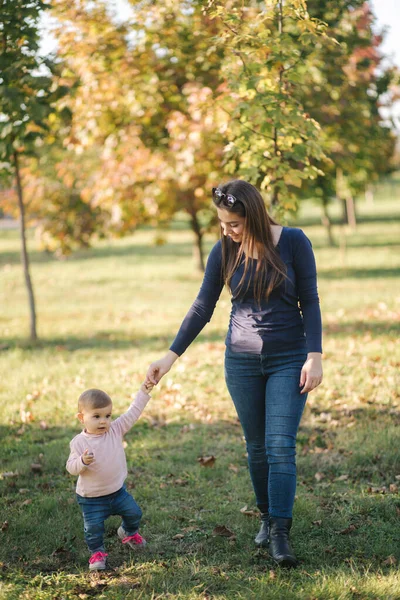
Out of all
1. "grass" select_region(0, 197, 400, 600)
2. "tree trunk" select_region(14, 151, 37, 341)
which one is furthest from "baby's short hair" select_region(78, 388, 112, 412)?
"tree trunk" select_region(14, 151, 37, 341)

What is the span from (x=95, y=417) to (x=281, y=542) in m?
1.19

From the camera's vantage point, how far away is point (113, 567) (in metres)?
3.88

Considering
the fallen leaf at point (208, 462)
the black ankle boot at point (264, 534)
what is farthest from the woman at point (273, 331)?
the fallen leaf at point (208, 462)

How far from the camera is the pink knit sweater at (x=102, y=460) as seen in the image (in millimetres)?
3803

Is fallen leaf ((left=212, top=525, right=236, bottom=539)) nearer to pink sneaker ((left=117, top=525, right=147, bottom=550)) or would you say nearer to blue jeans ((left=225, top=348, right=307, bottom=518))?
pink sneaker ((left=117, top=525, right=147, bottom=550))

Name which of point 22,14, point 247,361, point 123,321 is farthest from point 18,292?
point 247,361

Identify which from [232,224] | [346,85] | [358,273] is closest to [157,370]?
[232,224]

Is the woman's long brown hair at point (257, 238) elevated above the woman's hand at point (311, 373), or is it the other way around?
the woman's long brown hair at point (257, 238)

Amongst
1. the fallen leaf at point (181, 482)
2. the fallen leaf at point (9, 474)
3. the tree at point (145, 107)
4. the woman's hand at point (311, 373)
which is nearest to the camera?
the woman's hand at point (311, 373)

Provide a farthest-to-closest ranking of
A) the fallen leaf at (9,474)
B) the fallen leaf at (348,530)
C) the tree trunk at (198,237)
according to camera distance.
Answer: the tree trunk at (198,237)
the fallen leaf at (9,474)
the fallen leaf at (348,530)

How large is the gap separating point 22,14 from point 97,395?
435cm

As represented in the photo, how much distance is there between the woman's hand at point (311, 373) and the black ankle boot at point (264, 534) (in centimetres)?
95

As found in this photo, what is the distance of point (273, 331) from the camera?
3.66 m

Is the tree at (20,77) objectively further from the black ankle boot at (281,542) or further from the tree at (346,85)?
the black ankle boot at (281,542)
